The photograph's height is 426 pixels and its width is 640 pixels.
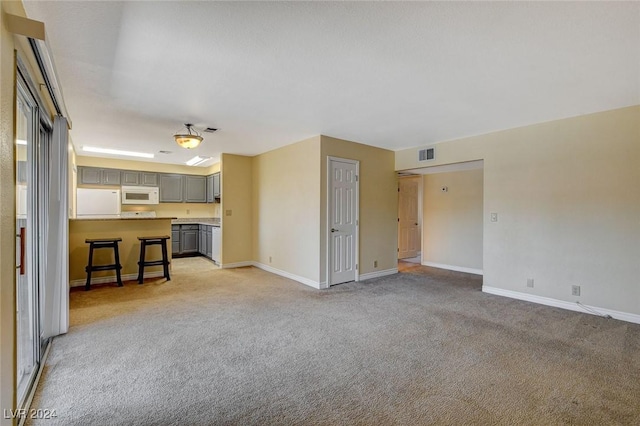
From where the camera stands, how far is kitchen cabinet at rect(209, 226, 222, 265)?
6.51m

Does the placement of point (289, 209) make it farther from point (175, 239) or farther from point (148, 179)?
point (148, 179)

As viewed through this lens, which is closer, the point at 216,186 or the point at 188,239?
the point at 216,186

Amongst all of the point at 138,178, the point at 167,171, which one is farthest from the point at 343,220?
the point at 138,178

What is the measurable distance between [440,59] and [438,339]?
2.56 metres

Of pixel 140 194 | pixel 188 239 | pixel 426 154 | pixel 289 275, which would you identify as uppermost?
pixel 426 154

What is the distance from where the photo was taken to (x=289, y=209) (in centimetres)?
555

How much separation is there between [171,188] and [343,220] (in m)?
5.29

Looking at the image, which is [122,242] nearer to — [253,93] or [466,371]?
[253,93]

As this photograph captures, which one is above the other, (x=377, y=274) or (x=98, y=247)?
(x=98, y=247)

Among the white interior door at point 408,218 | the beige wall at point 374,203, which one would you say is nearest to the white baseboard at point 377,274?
the beige wall at point 374,203

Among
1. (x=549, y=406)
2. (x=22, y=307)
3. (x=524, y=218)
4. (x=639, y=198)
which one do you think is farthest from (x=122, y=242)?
(x=639, y=198)

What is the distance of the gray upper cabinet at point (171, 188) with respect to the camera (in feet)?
25.9

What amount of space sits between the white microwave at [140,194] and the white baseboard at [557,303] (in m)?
7.66

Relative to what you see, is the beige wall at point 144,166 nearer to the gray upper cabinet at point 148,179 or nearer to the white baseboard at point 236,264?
the gray upper cabinet at point 148,179
